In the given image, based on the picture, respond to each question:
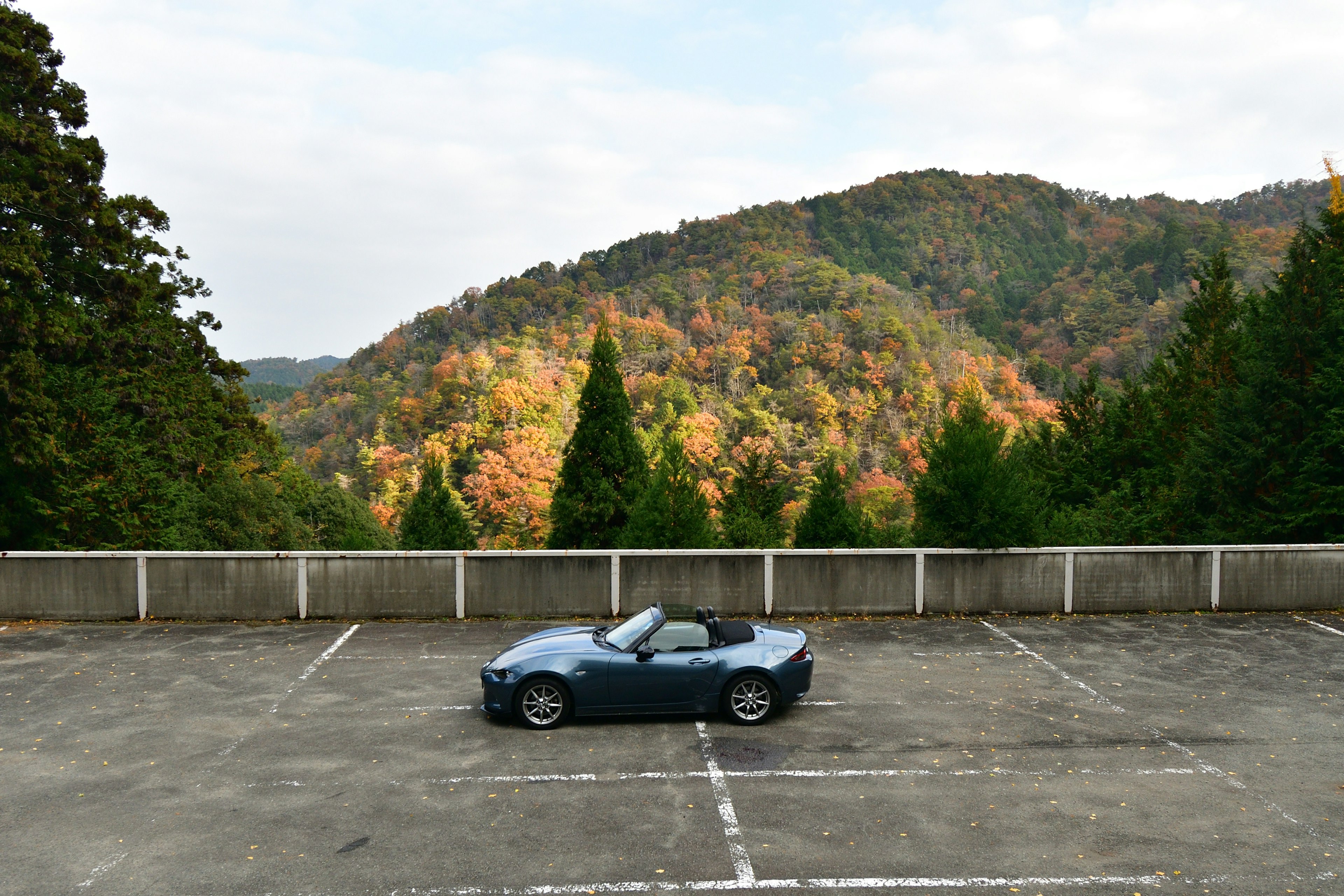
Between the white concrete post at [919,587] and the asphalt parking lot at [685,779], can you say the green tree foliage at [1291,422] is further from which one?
the white concrete post at [919,587]

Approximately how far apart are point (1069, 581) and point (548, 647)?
9.30m

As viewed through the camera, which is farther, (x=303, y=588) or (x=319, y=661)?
(x=303, y=588)

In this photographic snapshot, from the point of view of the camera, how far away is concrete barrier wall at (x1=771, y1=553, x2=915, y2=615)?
46.8 ft

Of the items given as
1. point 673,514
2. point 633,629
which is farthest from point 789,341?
point 633,629

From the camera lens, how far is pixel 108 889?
594 cm

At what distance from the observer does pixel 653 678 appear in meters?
9.14

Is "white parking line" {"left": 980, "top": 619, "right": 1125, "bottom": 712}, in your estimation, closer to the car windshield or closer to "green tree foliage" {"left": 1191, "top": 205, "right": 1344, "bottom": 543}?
the car windshield

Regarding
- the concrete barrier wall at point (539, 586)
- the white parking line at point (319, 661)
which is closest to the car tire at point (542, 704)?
the white parking line at point (319, 661)

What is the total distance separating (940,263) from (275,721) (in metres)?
125

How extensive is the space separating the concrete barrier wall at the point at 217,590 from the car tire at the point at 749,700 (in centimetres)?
828

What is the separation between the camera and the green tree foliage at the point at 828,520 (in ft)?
77.8

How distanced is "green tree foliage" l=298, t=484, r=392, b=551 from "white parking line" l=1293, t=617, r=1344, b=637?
94.3 feet

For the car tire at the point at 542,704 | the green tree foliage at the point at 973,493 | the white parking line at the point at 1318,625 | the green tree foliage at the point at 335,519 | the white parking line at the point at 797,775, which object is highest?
the green tree foliage at the point at 973,493

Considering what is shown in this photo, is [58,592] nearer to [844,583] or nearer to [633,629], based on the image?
[633,629]
